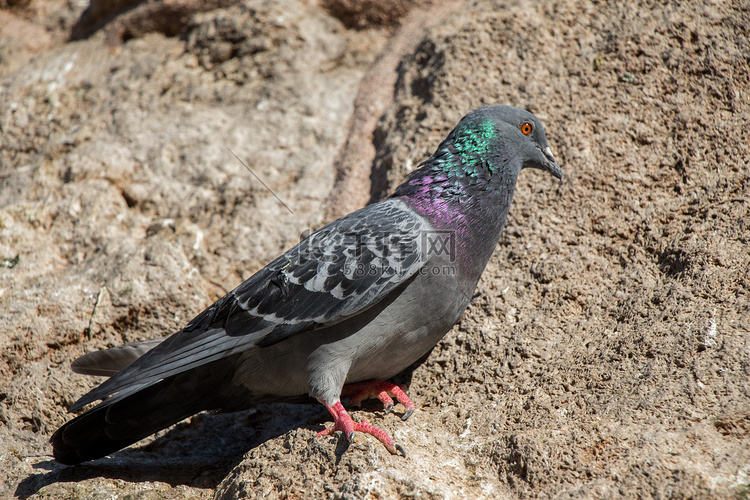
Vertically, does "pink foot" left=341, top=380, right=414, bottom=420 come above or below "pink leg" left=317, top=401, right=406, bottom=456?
below

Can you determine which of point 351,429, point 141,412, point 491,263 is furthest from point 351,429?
point 491,263

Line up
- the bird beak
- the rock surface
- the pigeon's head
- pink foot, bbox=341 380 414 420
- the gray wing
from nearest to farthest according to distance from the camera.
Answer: the rock surface < the gray wing < pink foot, bbox=341 380 414 420 < the pigeon's head < the bird beak

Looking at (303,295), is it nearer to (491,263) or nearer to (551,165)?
(491,263)

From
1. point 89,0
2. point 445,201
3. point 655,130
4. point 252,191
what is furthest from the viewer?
point 89,0

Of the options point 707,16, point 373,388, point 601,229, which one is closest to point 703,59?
point 707,16

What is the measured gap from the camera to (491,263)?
14.0ft

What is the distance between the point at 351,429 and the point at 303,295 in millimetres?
821

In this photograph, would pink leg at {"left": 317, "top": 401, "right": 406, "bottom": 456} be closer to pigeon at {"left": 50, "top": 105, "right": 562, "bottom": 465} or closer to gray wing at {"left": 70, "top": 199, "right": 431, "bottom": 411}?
pigeon at {"left": 50, "top": 105, "right": 562, "bottom": 465}

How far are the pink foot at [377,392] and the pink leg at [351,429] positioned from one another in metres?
0.41

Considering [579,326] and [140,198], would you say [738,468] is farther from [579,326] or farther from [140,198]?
[140,198]

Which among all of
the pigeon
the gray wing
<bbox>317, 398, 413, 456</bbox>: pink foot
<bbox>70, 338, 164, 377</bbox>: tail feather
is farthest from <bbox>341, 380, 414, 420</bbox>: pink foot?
<bbox>70, 338, 164, 377</bbox>: tail feather

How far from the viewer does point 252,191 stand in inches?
205

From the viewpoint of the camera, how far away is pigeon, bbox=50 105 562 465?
335cm

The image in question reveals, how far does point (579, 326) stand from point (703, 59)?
2306mm
